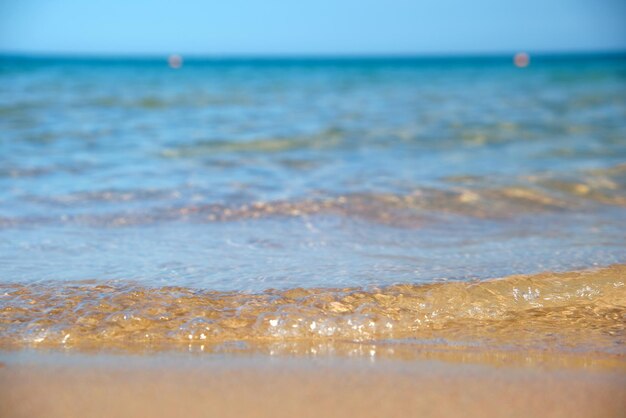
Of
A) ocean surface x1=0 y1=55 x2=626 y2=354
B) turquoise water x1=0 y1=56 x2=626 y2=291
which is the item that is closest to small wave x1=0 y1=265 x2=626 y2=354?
ocean surface x1=0 y1=55 x2=626 y2=354

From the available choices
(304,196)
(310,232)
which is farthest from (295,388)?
(304,196)

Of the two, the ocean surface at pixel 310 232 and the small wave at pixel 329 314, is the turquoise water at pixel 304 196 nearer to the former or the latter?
the ocean surface at pixel 310 232

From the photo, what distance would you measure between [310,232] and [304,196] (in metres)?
0.88

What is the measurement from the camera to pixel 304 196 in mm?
4734

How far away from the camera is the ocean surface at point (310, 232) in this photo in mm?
2553

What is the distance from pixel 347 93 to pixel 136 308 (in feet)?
41.6

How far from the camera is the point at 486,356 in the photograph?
2.27 metres

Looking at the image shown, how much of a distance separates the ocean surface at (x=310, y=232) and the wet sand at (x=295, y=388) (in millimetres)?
219

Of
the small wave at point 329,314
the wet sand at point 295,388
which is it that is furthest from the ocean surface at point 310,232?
the wet sand at point 295,388

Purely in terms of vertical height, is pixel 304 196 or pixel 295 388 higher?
pixel 304 196

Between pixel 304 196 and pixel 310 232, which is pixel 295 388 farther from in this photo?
pixel 304 196

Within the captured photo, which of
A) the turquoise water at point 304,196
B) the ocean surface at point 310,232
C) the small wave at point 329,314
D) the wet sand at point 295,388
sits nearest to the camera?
the wet sand at point 295,388

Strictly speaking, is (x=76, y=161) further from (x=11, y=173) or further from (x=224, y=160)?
(x=224, y=160)

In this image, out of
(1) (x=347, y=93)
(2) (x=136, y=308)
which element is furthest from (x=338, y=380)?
(1) (x=347, y=93)
